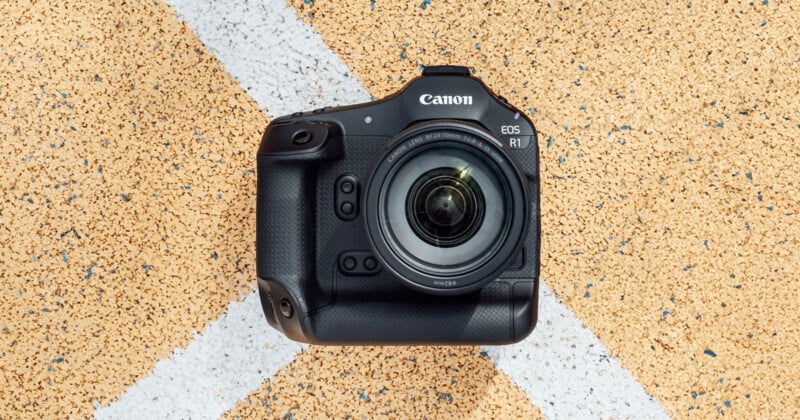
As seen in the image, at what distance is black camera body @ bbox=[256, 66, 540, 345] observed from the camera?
0.87m

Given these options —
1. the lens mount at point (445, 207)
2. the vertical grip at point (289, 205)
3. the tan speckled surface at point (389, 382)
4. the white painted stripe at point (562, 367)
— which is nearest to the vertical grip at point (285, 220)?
the vertical grip at point (289, 205)

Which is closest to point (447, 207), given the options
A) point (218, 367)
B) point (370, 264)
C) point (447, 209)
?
point (447, 209)

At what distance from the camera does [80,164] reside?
1136 mm

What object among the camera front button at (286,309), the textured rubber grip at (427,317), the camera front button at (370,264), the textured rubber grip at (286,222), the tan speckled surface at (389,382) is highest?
the textured rubber grip at (286,222)

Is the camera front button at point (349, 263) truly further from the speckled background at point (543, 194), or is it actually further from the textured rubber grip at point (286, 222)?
the speckled background at point (543, 194)

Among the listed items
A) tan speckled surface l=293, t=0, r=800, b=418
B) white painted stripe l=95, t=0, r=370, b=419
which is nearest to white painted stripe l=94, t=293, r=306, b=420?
white painted stripe l=95, t=0, r=370, b=419

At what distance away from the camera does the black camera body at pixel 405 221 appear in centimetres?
87

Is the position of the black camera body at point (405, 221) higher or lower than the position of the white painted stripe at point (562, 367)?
higher

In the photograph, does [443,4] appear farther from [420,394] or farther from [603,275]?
[420,394]

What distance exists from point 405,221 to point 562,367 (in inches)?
15.6

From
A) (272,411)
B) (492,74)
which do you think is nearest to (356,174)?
(492,74)

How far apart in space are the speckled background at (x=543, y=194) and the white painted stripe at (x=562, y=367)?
0.02 meters

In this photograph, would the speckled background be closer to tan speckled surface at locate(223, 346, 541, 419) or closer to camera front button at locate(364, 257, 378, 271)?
tan speckled surface at locate(223, 346, 541, 419)

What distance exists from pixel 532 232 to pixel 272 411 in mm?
499
